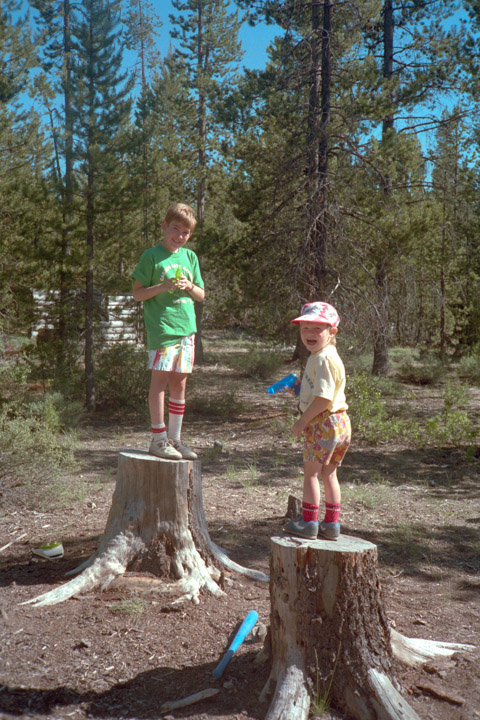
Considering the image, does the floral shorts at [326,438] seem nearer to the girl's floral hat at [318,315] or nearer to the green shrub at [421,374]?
the girl's floral hat at [318,315]

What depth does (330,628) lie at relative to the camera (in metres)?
2.82

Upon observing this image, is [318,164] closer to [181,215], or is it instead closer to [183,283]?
[181,215]

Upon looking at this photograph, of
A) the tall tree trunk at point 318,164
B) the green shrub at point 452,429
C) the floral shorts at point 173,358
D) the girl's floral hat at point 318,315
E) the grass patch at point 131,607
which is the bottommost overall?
the grass patch at point 131,607

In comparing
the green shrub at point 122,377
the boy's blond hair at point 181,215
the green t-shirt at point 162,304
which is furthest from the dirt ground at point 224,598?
the green shrub at point 122,377

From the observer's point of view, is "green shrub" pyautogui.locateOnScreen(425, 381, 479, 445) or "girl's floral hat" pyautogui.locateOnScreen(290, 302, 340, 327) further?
"green shrub" pyautogui.locateOnScreen(425, 381, 479, 445)

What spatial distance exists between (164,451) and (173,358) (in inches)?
25.1

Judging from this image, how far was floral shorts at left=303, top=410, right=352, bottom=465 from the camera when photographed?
3.33m

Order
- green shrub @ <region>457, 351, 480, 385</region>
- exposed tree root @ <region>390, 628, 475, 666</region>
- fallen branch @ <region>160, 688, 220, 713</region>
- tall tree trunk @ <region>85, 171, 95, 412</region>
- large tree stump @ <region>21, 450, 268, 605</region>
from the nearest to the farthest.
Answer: fallen branch @ <region>160, 688, 220, 713</region>, exposed tree root @ <region>390, 628, 475, 666</region>, large tree stump @ <region>21, 450, 268, 605</region>, tall tree trunk @ <region>85, 171, 95, 412</region>, green shrub @ <region>457, 351, 480, 385</region>

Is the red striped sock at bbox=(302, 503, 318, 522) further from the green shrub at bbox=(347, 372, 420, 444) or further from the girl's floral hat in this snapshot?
the green shrub at bbox=(347, 372, 420, 444)

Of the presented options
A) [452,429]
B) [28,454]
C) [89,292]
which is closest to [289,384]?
[28,454]

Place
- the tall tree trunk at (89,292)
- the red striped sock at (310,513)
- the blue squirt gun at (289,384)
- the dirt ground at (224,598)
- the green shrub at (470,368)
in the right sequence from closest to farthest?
the dirt ground at (224,598) → the red striped sock at (310,513) → the blue squirt gun at (289,384) → the tall tree trunk at (89,292) → the green shrub at (470,368)

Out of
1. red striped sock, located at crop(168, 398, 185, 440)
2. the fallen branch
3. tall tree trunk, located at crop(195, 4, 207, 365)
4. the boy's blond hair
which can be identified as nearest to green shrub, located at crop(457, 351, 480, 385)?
tall tree trunk, located at crop(195, 4, 207, 365)

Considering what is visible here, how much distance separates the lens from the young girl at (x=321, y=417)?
3.26m

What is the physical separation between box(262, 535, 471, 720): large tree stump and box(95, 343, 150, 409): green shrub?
8.63m
